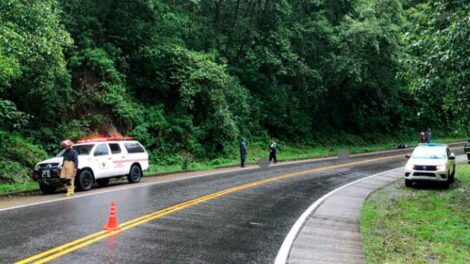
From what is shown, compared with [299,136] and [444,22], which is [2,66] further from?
[299,136]

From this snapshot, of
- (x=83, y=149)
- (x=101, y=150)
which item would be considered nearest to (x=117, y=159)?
(x=101, y=150)

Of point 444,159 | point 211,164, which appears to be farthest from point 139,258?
point 211,164

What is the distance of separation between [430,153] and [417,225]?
30.2 ft

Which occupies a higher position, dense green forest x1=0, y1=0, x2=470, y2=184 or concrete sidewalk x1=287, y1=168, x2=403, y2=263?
dense green forest x1=0, y1=0, x2=470, y2=184

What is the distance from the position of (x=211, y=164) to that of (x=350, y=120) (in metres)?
25.5

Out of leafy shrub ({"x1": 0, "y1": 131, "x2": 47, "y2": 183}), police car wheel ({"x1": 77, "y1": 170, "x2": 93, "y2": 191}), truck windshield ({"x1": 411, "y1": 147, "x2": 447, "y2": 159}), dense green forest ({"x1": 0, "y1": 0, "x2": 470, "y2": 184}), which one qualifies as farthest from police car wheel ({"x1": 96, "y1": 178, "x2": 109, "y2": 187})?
truck windshield ({"x1": 411, "y1": 147, "x2": 447, "y2": 159})

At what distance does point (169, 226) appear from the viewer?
10.6 m

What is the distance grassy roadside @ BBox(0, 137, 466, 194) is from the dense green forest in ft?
3.52

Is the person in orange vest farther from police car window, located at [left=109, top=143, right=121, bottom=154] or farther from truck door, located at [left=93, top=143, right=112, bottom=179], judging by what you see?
police car window, located at [left=109, top=143, right=121, bottom=154]

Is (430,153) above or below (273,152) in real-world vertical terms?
below

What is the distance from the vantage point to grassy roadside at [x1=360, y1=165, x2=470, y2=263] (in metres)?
9.43

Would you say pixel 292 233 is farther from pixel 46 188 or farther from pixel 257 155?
pixel 257 155

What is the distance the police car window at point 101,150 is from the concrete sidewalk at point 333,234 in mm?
8760

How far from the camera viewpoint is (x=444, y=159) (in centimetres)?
2009
